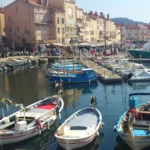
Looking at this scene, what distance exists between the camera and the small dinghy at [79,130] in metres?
16.7

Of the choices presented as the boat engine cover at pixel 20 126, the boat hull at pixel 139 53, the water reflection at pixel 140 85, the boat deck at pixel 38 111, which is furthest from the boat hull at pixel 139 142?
the boat hull at pixel 139 53

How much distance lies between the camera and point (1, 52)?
2660 inches

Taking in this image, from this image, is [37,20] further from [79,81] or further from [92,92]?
[92,92]

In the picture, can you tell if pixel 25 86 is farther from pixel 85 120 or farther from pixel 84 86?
pixel 85 120

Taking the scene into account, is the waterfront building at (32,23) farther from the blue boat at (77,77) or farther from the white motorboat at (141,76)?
the white motorboat at (141,76)

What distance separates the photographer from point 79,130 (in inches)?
719

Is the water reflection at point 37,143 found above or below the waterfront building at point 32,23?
below

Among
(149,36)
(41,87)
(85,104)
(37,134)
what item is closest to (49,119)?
(37,134)

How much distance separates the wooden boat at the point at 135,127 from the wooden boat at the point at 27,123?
5.56 metres

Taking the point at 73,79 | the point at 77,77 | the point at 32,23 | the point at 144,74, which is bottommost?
the point at 73,79

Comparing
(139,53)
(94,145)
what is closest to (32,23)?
(139,53)

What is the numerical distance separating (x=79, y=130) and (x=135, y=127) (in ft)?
12.6

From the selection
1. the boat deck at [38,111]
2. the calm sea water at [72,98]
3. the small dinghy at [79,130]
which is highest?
the boat deck at [38,111]

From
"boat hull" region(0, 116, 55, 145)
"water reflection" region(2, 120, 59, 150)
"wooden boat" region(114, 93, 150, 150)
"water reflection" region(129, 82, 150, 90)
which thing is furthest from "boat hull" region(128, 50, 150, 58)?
"boat hull" region(0, 116, 55, 145)
